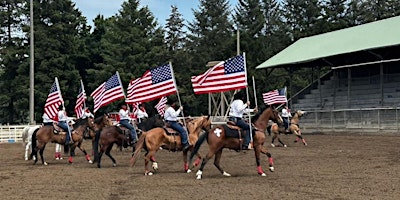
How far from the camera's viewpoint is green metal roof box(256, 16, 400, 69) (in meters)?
36.4

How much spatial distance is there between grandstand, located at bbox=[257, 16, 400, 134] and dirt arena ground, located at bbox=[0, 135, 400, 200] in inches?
584

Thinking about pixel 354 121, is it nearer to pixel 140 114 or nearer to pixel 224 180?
pixel 140 114

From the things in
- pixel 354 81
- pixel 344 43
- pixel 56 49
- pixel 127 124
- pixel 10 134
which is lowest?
pixel 10 134

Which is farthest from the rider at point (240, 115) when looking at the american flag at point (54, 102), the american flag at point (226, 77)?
the american flag at point (54, 102)


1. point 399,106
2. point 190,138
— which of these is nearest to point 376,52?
point 399,106

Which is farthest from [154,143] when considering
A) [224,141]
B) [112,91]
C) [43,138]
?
[112,91]

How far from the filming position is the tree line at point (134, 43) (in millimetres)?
55469

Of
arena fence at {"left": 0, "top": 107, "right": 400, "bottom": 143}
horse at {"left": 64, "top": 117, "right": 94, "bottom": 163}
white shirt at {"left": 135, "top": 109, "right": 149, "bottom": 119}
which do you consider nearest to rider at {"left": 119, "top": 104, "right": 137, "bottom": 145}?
horse at {"left": 64, "top": 117, "right": 94, "bottom": 163}

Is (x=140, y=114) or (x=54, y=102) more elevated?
(x=54, y=102)

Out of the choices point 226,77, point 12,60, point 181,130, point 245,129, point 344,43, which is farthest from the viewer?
point 12,60

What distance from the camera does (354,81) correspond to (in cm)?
4241

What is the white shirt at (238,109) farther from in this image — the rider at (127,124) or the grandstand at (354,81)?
the grandstand at (354,81)

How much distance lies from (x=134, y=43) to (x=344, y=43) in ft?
82.9

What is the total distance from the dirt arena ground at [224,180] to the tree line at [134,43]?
29.5 m
